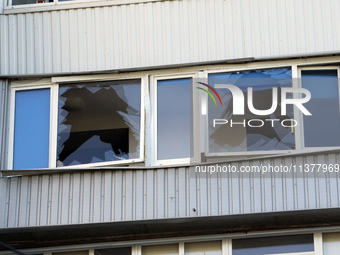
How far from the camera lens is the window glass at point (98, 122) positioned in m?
13.2

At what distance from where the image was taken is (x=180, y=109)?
13289 mm

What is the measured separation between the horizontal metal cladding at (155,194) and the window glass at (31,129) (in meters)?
0.35

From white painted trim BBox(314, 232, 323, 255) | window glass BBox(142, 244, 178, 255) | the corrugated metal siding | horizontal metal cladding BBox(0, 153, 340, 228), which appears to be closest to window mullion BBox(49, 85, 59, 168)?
horizontal metal cladding BBox(0, 153, 340, 228)

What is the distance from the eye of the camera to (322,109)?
1296 cm

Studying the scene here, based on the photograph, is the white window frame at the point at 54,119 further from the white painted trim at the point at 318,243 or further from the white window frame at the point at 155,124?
the white painted trim at the point at 318,243

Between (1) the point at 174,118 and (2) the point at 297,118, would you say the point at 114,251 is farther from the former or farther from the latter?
(2) the point at 297,118

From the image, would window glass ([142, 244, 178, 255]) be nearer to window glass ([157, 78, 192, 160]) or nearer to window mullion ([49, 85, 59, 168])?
window glass ([157, 78, 192, 160])

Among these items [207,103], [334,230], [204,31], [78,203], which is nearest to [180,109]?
[207,103]

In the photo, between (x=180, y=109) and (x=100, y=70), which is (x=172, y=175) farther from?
(x=100, y=70)

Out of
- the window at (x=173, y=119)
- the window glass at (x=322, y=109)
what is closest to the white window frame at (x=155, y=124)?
the window at (x=173, y=119)

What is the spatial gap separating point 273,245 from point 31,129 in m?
4.06

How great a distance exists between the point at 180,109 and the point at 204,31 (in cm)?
125

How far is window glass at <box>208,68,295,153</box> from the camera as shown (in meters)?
12.9

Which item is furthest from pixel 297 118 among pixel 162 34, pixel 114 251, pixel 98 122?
pixel 114 251
